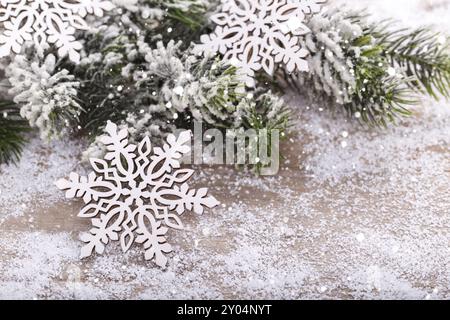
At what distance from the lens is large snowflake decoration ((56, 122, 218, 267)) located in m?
1.09

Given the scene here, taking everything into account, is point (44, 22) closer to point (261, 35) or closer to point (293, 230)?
point (261, 35)

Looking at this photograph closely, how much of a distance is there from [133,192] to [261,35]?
37 centimetres

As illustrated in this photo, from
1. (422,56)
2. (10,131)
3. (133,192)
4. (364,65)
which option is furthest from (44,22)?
(422,56)

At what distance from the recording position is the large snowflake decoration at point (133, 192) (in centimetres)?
109

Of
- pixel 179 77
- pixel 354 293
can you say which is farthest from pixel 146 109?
pixel 354 293

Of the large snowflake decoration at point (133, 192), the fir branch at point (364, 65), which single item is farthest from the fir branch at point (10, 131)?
the fir branch at point (364, 65)

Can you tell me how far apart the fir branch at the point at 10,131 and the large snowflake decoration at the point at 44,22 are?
0.11m

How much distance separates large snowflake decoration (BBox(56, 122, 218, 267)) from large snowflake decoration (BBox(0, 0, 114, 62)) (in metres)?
0.19

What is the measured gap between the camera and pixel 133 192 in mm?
1104

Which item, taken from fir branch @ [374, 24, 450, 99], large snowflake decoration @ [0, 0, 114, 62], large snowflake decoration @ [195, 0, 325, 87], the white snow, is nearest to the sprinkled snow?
the white snow

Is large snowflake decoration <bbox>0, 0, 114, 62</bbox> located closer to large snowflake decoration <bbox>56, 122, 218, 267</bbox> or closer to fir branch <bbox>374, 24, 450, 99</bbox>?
large snowflake decoration <bbox>56, 122, 218, 267</bbox>

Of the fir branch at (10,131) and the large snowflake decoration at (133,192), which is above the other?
the fir branch at (10,131)

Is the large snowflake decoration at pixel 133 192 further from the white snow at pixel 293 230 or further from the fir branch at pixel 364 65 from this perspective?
the fir branch at pixel 364 65
